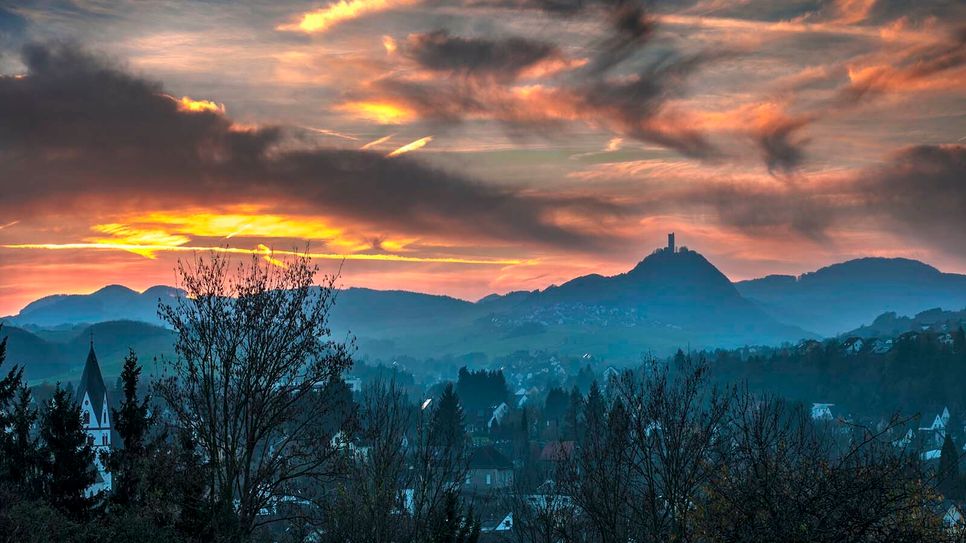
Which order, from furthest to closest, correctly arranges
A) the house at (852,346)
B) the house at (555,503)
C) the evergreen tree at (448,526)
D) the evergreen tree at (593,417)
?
the house at (852,346)
the evergreen tree at (448,526)
the evergreen tree at (593,417)
the house at (555,503)

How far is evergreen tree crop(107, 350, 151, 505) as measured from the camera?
27797 mm

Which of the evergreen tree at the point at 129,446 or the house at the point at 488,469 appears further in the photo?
the house at the point at 488,469

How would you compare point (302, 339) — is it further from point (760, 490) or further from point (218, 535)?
point (760, 490)

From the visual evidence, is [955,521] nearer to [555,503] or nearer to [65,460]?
[555,503]

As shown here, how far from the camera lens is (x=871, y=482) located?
50.2ft

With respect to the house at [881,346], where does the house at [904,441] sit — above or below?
below

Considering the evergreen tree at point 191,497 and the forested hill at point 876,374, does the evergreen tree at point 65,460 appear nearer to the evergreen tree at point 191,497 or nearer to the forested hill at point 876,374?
the evergreen tree at point 191,497

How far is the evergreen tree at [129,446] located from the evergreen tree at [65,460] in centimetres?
263

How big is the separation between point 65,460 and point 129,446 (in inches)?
193

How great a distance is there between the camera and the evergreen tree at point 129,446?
1094 inches

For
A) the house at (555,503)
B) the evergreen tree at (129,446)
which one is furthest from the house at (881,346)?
the evergreen tree at (129,446)

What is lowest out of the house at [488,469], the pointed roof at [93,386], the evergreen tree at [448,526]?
the house at [488,469]

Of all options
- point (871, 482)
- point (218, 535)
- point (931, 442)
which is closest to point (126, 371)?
point (218, 535)

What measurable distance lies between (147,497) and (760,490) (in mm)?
15957
